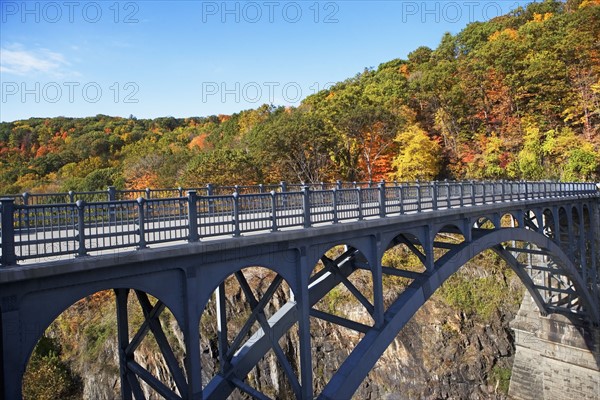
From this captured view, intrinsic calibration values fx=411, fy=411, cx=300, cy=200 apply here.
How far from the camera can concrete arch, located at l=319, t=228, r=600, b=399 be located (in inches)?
360

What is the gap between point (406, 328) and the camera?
2336 centimetres

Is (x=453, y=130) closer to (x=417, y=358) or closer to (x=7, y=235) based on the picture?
(x=417, y=358)

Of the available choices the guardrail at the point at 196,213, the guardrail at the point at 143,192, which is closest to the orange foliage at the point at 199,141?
the guardrail at the point at 143,192

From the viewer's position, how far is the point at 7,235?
16.9 feet

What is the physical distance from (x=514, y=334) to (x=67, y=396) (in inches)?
1099

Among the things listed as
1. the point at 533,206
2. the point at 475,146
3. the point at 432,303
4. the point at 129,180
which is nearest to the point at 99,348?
the point at 129,180

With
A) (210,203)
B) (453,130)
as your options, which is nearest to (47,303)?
(210,203)

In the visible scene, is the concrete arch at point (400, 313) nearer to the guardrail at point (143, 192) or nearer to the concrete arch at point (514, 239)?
the concrete arch at point (514, 239)

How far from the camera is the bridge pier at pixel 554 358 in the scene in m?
19.8

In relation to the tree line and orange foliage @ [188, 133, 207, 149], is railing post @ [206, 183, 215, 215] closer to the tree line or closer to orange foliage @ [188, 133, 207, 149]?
the tree line

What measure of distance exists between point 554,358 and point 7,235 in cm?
2381

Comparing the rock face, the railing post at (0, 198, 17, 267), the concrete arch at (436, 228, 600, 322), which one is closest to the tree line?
the concrete arch at (436, 228, 600, 322)

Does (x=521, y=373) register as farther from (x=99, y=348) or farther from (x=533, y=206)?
(x=99, y=348)

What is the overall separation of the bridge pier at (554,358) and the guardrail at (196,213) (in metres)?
6.69
